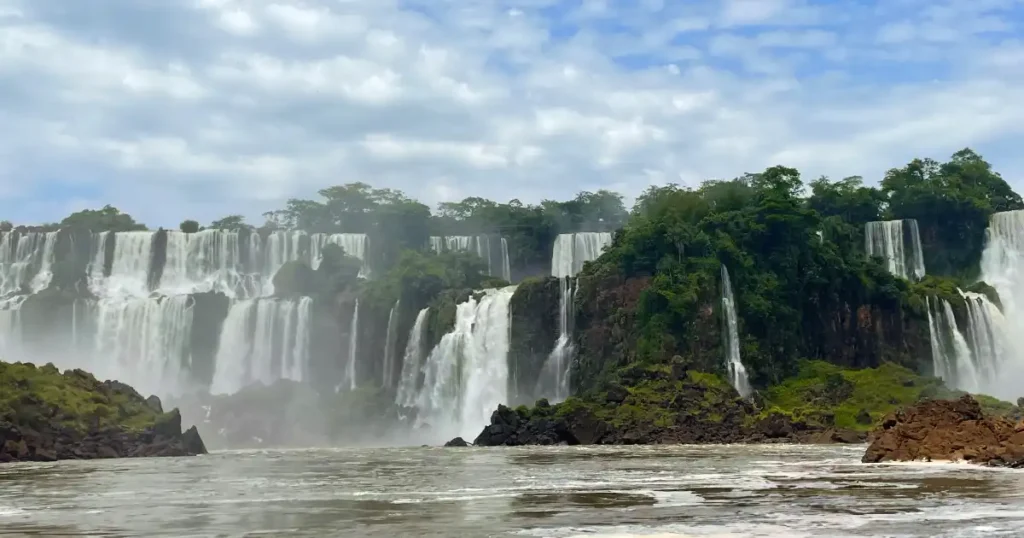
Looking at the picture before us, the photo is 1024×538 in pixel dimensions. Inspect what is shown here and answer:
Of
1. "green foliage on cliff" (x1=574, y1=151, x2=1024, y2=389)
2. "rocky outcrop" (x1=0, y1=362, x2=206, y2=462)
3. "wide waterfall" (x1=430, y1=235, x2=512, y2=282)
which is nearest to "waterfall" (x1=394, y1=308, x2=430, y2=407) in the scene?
"green foliage on cliff" (x1=574, y1=151, x2=1024, y2=389)

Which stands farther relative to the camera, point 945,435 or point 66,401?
point 66,401

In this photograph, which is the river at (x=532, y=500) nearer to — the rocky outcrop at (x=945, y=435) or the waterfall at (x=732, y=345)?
the rocky outcrop at (x=945, y=435)

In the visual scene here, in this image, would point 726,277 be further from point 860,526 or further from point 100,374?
point 860,526

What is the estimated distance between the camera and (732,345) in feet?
239

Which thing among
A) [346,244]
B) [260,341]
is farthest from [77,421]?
[346,244]

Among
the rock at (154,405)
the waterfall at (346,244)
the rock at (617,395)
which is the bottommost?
the rock at (617,395)

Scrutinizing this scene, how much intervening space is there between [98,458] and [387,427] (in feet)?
75.7

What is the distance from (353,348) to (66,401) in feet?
88.7

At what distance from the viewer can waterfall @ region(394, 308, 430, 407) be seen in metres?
73.2

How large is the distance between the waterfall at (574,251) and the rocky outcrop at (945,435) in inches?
2063

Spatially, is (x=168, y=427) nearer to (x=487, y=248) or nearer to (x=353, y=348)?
(x=353, y=348)

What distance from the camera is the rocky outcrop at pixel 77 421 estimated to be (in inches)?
1973

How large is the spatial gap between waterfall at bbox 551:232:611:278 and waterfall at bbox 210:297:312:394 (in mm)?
22129

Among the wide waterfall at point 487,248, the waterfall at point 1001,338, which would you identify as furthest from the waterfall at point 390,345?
the waterfall at point 1001,338
